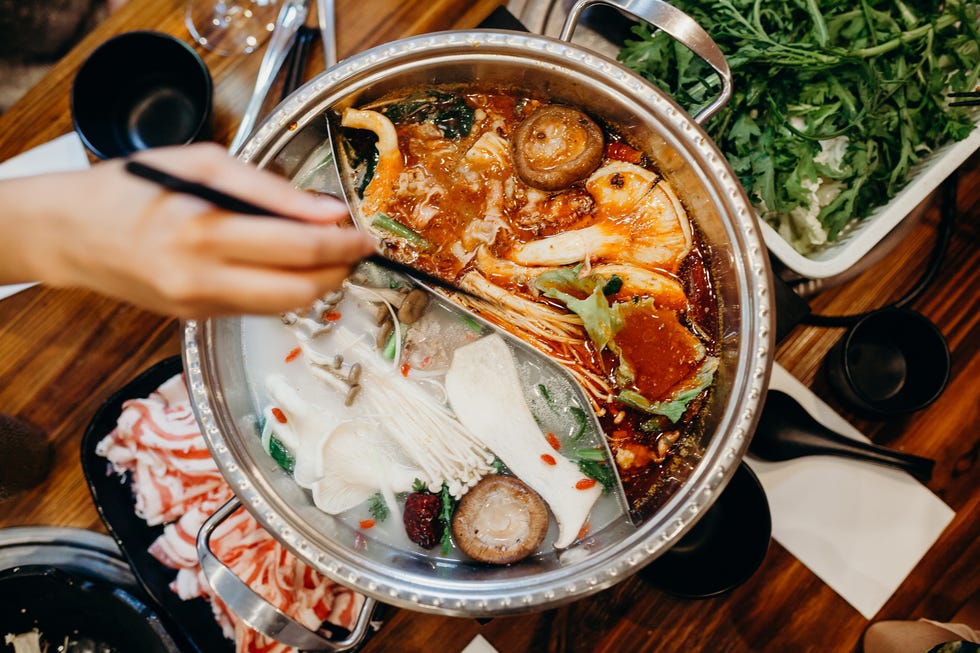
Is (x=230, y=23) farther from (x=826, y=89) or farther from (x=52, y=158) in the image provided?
(x=826, y=89)

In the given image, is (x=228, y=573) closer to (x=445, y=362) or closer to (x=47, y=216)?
(x=445, y=362)

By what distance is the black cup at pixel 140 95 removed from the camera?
7.52 feet

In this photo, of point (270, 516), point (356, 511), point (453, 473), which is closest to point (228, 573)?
point (270, 516)

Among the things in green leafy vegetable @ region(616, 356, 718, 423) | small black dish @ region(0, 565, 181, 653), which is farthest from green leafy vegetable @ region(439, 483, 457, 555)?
small black dish @ region(0, 565, 181, 653)

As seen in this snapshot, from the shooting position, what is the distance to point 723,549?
2.35 metres

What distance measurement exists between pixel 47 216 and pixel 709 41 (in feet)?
6.16

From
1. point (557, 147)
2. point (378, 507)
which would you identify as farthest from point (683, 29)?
point (378, 507)

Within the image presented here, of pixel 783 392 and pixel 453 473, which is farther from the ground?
pixel 783 392

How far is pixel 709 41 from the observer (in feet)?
6.37

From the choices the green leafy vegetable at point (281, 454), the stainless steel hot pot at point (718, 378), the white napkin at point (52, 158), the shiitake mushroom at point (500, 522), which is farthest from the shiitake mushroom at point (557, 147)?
the white napkin at point (52, 158)

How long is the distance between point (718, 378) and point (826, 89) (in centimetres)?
118

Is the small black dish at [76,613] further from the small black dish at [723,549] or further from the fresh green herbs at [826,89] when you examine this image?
the fresh green herbs at [826,89]

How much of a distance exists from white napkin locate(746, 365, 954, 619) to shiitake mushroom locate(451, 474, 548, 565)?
38.7 inches

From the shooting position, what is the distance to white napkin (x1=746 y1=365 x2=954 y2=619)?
244 centimetres
